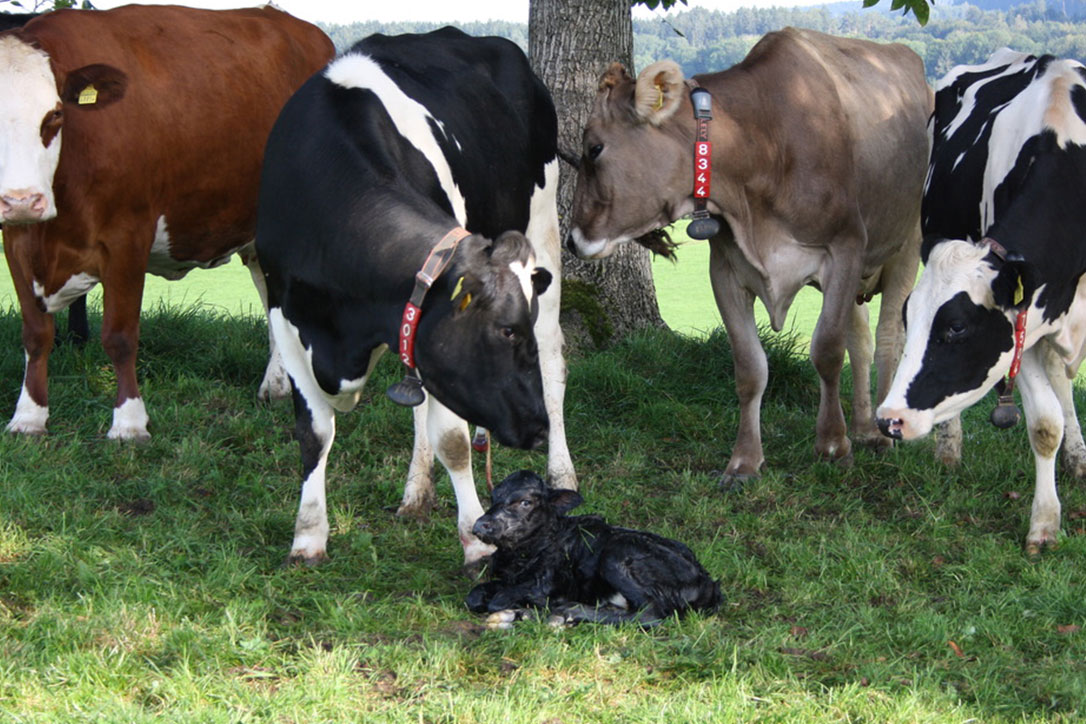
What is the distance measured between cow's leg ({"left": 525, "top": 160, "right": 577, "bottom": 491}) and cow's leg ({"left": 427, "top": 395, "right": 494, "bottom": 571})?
126cm

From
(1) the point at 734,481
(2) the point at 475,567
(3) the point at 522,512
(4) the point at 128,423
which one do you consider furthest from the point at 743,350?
(4) the point at 128,423

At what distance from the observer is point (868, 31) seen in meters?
58.8

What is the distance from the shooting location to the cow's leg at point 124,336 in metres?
6.23

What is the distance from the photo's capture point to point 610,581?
4277 mm

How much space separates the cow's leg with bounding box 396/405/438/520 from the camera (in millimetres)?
5555

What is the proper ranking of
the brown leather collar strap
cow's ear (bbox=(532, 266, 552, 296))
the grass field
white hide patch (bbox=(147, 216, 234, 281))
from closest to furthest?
the grass field
the brown leather collar strap
cow's ear (bbox=(532, 266, 552, 296))
white hide patch (bbox=(147, 216, 234, 281))

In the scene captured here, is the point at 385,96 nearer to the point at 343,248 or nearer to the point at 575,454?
the point at 343,248

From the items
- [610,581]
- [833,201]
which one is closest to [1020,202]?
[833,201]

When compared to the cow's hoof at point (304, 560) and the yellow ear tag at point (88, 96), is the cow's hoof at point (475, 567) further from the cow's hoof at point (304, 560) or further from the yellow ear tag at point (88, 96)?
the yellow ear tag at point (88, 96)

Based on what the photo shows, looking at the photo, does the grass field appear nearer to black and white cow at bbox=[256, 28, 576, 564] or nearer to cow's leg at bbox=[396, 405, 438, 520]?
cow's leg at bbox=[396, 405, 438, 520]

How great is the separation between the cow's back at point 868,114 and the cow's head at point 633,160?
0.63 metres

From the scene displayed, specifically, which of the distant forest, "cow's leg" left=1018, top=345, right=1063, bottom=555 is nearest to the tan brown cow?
"cow's leg" left=1018, top=345, right=1063, bottom=555

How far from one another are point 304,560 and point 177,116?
2.94 m

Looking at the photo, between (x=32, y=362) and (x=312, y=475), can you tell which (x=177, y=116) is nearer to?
(x=32, y=362)
